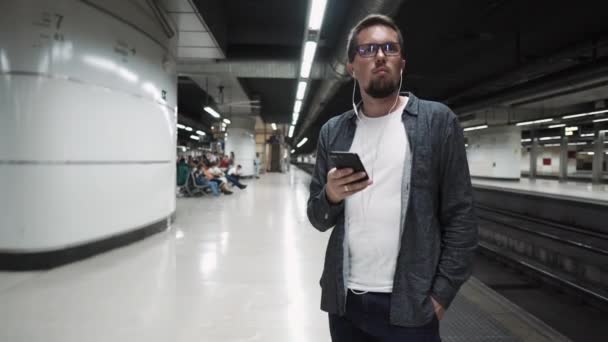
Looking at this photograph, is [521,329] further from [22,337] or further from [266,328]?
[22,337]

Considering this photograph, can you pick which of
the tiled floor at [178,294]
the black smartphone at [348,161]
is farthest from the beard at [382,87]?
the tiled floor at [178,294]

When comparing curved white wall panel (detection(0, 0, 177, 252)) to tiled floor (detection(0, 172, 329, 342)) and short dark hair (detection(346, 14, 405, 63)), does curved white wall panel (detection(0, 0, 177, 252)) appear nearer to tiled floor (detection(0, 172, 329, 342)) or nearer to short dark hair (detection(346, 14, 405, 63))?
tiled floor (detection(0, 172, 329, 342))

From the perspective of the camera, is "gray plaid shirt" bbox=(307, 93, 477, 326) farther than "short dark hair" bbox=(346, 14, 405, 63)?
No

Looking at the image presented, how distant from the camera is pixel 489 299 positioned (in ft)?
11.4

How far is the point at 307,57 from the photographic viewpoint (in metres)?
8.17

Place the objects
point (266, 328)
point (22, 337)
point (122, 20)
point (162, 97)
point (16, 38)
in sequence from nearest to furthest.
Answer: point (22, 337) < point (266, 328) < point (16, 38) < point (122, 20) < point (162, 97)

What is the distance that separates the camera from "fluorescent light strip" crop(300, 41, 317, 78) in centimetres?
A: 734

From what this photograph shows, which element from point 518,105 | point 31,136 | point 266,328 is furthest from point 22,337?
point 518,105

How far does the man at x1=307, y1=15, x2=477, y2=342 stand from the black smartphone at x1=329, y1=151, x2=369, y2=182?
0.02 m

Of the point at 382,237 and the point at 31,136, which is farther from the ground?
the point at 31,136

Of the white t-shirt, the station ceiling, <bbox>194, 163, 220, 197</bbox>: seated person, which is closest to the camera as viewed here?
the white t-shirt

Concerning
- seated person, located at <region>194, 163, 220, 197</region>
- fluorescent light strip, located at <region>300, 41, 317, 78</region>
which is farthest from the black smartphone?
seated person, located at <region>194, 163, 220, 197</region>

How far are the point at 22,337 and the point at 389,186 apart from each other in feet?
10.1

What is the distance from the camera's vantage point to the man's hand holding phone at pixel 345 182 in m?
1.06
